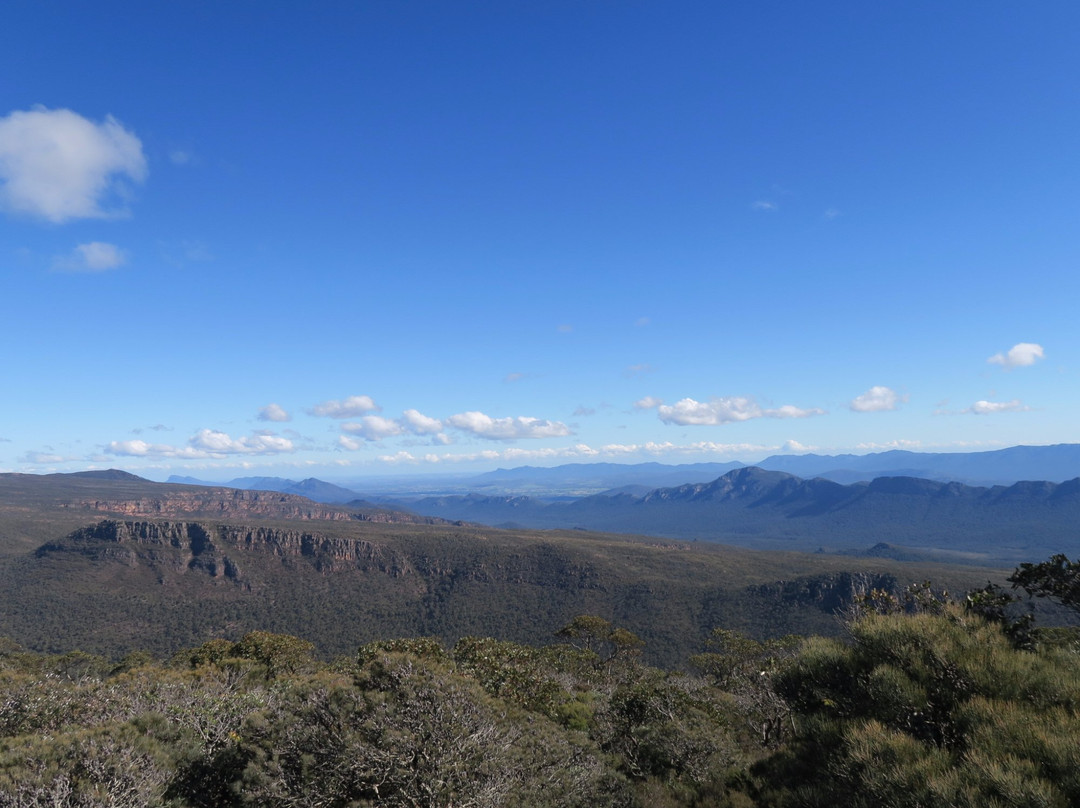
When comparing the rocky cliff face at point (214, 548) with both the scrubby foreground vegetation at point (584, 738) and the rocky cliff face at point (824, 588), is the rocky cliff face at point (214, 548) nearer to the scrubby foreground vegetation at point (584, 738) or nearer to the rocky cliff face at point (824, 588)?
the rocky cliff face at point (824, 588)

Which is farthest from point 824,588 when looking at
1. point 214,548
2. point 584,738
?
point 214,548

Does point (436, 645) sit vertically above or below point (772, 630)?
above

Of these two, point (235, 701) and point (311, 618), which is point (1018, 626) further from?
point (311, 618)

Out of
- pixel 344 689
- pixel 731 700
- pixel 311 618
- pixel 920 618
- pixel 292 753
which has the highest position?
pixel 920 618

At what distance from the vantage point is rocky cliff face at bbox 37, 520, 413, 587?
11288cm

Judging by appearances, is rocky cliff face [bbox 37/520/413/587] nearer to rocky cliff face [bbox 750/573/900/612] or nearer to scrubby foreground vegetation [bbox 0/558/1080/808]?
rocky cliff face [bbox 750/573/900/612]

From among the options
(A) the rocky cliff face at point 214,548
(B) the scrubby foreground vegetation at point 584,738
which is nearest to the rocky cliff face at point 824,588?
(B) the scrubby foreground vegetation at point 584,738

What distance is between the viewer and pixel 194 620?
90.6m

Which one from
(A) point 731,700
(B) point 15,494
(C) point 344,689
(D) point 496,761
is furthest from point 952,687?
(B) point 15,494

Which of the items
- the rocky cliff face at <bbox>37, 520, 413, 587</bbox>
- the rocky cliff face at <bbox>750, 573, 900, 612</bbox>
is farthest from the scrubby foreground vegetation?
the rocky cliff face at <bbox>37, 520, 413, 587</bbox>

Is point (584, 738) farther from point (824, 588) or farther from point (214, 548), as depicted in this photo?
point (214, 548)

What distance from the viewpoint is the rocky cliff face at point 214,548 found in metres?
113

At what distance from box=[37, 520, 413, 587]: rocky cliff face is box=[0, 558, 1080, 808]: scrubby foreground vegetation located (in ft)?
363

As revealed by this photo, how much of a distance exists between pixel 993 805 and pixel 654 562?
4863 inches
